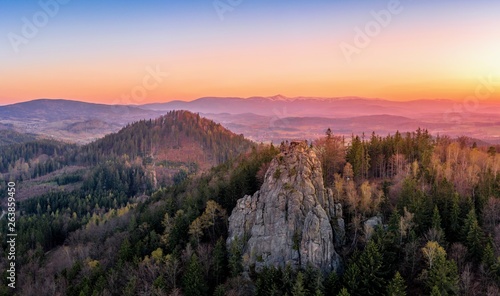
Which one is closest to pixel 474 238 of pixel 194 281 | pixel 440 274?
pixel 440 274

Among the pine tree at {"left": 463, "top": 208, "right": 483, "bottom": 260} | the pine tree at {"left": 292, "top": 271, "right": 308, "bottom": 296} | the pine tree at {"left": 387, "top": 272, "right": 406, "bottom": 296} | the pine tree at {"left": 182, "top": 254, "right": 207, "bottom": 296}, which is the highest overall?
the pine tree at {"left": 463, "top": 208, "right": 483, "bottom": 260}

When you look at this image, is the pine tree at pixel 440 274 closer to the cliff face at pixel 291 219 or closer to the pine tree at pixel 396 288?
the pine tree at pixel 396 288

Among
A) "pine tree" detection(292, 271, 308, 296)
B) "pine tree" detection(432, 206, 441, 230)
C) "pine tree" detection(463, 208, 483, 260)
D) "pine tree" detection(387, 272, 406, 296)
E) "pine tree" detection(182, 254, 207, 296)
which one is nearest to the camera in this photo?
"pine tree" detection(387, 272, 406, 296)

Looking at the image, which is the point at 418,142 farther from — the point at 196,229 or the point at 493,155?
the point at 196,229

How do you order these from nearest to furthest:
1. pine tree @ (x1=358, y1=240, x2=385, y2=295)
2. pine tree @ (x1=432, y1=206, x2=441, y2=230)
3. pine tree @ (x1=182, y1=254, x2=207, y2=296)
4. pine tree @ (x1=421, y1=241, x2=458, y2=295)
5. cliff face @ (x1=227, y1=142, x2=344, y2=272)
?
pine tree @ (x1=421, y1=241, x2=458, y2=295)
pine tree @ (x1=358, y1=240, x2=385, y2=295)
pine tree @ (x1=182, y1=254, x2=207, y2=296)
pine tree @ (x1=432, y1=206, x2=441, y2=230)
cliff face @ (x1=227, y1=142, x2=344, y2=272)

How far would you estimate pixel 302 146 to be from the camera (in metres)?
62.7

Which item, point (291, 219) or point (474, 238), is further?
point (291, 219)

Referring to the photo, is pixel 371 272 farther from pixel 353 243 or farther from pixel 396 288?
pixel 353 243

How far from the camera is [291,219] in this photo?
2115 inches

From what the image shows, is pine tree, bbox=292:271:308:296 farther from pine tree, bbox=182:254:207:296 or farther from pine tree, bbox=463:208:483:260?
pine tree, bbox=463:208:483:260

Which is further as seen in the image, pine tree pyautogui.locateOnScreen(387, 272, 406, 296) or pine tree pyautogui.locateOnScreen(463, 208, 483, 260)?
pine tree pyautogui.locateOnScreen(463, 208, 483, 260)

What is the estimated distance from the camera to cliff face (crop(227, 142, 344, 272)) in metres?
50.2

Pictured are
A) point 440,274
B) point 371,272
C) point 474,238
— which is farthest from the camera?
point 474,238

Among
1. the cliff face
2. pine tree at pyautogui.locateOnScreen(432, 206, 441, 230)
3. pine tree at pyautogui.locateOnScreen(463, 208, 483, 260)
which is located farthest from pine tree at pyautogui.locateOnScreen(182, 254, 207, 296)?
pine tree at pyautogui.locateOnScreen(463, 208, 483, 260)
